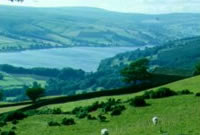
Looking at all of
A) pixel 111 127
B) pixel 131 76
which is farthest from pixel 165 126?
pixel 131 76

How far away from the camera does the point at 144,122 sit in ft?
115

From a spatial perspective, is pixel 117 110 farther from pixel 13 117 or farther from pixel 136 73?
pixel 136 73

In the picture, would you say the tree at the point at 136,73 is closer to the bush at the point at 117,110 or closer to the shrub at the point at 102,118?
the bush at the point at 117,110

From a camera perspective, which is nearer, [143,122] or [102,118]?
[143,122]

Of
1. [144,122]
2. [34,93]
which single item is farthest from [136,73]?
[144,122]

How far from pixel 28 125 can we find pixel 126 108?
9.99 m

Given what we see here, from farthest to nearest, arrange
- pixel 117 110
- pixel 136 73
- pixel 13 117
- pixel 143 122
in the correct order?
pixel 136 73 → pixel 13 117 → pixel 117 110 → pixel 143 122

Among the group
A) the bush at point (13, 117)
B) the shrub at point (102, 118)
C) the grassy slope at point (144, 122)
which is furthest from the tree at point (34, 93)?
the shrub at point (102, 118)

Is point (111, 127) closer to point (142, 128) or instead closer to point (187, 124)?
point (142, 128)

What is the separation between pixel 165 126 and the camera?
29938 mm

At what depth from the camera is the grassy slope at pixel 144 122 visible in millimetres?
29378

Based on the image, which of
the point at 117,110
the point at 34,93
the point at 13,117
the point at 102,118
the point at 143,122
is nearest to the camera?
the point at 143,122

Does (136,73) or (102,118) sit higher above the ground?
(102,118)

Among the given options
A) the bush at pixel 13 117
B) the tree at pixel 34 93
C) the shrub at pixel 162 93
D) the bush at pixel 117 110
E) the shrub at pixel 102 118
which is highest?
the shrub at pixel 162 93
